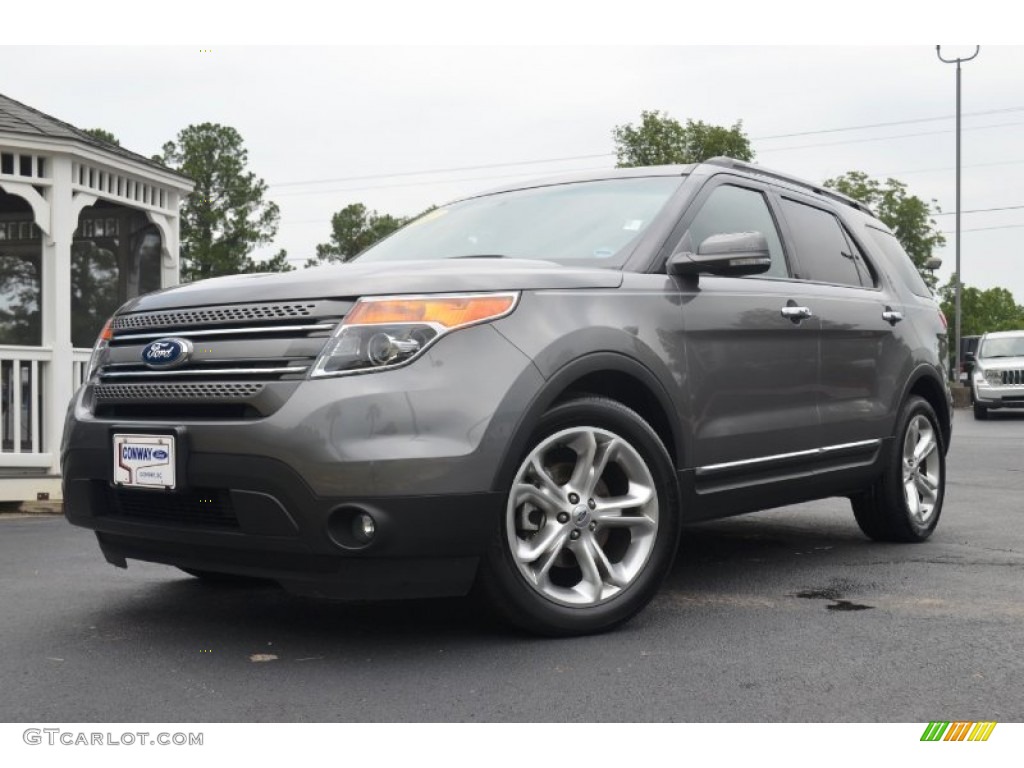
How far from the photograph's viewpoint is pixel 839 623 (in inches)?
167

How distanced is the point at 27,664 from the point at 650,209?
9.15ft

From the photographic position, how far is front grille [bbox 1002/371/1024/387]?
78.1 feet

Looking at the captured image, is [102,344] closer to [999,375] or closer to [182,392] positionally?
[182,392]

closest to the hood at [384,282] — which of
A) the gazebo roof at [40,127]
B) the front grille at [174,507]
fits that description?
the front grille at [174,507]

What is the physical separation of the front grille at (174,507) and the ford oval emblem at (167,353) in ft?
1.38

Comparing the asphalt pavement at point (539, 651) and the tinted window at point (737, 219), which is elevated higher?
the tinted window at point (737, 219)

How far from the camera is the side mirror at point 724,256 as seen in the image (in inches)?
175

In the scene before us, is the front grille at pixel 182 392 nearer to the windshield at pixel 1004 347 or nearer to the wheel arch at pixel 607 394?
the wheel arch at pixel 607 394

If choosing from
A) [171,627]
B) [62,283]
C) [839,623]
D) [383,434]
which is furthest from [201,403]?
[62,283]

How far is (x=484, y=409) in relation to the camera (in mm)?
3650

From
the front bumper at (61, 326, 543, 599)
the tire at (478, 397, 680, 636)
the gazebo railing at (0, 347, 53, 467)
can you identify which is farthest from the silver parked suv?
the front bumper at (61, 326, 543, 599)

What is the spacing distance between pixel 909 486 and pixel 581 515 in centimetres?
285
